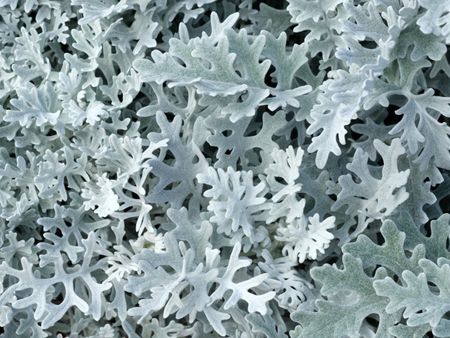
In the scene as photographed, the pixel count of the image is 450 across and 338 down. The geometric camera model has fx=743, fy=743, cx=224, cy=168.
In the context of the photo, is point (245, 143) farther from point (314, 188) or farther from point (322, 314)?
point (322, 314)

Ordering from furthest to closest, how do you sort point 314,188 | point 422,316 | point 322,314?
1. point 314,188
2. point 322,314
3. point 422,316

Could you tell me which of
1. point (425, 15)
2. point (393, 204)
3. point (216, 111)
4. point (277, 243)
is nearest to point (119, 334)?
point (277, 243)

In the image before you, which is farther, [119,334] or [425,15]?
[119,334]

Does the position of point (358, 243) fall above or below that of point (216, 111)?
below

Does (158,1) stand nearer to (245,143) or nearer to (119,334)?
(245,143)

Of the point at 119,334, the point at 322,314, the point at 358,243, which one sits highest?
the point at 358,243

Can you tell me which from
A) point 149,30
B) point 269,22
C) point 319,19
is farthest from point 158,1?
point 319,19

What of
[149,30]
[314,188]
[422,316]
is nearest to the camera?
[422,316]
